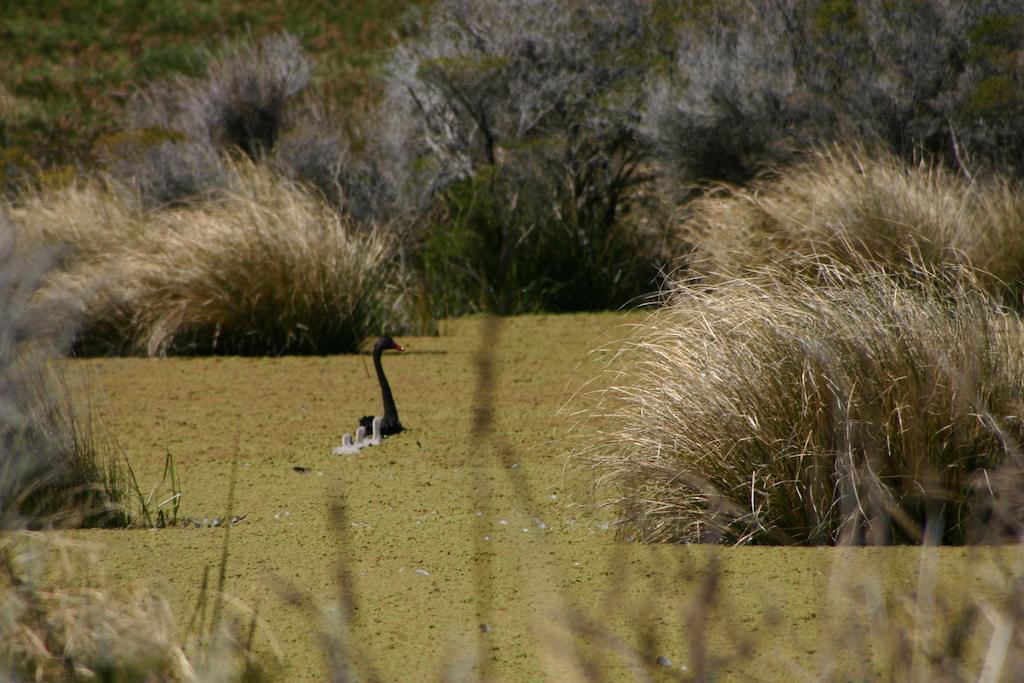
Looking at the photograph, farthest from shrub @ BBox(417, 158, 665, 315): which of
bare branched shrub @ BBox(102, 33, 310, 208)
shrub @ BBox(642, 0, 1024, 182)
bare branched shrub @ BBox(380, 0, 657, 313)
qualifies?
bare branched shrub @ BBox(102, 33, 310, 208)

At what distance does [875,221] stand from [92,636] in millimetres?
Answer: 6480

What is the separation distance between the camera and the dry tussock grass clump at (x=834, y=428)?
4098mm

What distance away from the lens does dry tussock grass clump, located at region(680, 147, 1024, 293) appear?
8.12m

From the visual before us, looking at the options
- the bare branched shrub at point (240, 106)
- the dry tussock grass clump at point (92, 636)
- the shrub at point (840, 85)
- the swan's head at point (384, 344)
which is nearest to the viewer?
the dry tussock grass clump at point (92, 636)

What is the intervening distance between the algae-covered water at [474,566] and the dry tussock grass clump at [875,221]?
2147 millimetres

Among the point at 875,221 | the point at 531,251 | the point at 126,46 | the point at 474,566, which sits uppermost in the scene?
the point at 126,46

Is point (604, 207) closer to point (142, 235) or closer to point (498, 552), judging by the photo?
point (142, 235)

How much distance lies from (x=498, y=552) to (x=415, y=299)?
714cm

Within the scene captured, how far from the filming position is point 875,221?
8.60 metres

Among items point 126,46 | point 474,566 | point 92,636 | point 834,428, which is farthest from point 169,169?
point 126,46

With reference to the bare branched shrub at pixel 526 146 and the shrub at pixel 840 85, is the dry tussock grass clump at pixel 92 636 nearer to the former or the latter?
the bare branched shrub at pixel 526 146

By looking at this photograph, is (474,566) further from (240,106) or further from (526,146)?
(240,106)

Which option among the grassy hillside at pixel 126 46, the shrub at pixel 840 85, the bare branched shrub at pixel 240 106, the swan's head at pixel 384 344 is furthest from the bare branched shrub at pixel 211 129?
the grassy hillside at pixel 126 46

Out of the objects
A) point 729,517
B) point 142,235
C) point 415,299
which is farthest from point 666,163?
point 729,517
